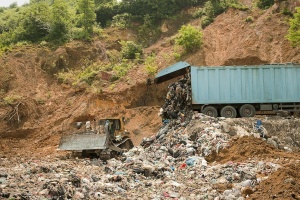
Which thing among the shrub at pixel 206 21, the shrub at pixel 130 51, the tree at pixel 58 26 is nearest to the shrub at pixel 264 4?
the shrub at pixel 206 21

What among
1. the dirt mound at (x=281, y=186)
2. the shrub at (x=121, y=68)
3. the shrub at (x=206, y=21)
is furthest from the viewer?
the shrub at (x=206, y=21)

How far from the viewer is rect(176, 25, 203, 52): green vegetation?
21688 millimetres

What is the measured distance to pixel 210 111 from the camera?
14.4 metres

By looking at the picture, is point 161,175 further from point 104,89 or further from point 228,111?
point 104,89

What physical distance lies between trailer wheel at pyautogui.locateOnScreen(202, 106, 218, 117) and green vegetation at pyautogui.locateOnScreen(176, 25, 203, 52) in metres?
8.12

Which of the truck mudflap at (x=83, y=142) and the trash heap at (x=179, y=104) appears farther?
the trash heap at (x=179, y=104)

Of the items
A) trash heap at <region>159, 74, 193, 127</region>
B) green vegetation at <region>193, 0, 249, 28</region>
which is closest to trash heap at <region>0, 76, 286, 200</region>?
trash heap at <region>159, 74, 193, 127</region>

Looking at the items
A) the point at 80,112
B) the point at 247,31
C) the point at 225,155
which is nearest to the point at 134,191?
the point at 225,155

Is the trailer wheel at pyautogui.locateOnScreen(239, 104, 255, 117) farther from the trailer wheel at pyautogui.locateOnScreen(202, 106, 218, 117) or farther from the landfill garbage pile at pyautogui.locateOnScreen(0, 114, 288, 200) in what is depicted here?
the landfill garbage pile at pyautogui.locateOnScreen(0, 114, 288, 200)

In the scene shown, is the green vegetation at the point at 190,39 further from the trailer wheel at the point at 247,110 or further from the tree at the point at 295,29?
the trailer wheel at the point at 247,110

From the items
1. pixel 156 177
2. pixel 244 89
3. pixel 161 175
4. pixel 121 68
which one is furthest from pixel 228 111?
pixel 121 68

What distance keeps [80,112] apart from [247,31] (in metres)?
10.3

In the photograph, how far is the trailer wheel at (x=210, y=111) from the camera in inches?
562

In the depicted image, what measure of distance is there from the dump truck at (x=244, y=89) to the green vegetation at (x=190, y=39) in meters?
7.71
